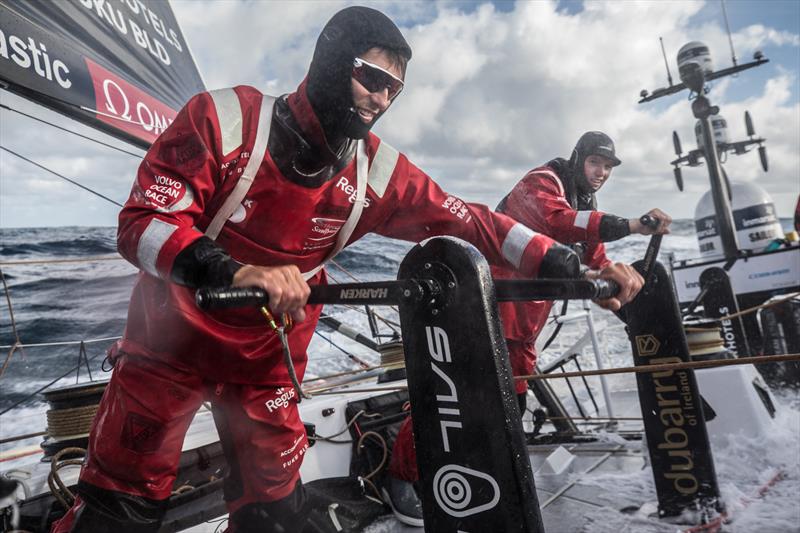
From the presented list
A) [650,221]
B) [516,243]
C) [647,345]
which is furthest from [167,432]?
[650,221]

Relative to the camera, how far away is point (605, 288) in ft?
3.92

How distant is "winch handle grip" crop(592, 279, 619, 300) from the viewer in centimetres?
116

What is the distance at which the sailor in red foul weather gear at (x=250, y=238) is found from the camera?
138 cm

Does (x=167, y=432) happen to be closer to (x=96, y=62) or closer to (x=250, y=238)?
(x=250, y=238)

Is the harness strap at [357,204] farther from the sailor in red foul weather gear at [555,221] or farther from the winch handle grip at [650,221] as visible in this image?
the winch handle grip at [650,221]

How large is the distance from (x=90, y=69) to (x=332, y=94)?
254 cm

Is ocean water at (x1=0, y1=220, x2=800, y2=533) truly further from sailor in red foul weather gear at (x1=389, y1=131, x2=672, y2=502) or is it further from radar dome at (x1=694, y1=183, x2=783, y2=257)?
radar dome at (x1=694, y1=183, x2=783, y2=257)

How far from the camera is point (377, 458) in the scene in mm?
3283

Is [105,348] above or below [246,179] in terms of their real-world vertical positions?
below

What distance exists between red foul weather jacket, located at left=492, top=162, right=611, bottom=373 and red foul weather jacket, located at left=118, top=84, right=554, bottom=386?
124 centimetres

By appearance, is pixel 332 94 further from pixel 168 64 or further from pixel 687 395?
pixel 168 64

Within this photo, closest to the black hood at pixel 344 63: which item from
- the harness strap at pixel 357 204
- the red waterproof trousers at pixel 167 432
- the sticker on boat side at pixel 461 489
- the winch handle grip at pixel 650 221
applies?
the harness strap at pixel 357 204

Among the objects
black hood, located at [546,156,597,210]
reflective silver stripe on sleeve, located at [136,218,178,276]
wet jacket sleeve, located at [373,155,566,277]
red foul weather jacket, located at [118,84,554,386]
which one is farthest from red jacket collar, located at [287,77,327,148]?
black hood, located at [546,156,597,210]

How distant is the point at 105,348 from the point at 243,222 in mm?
9998
